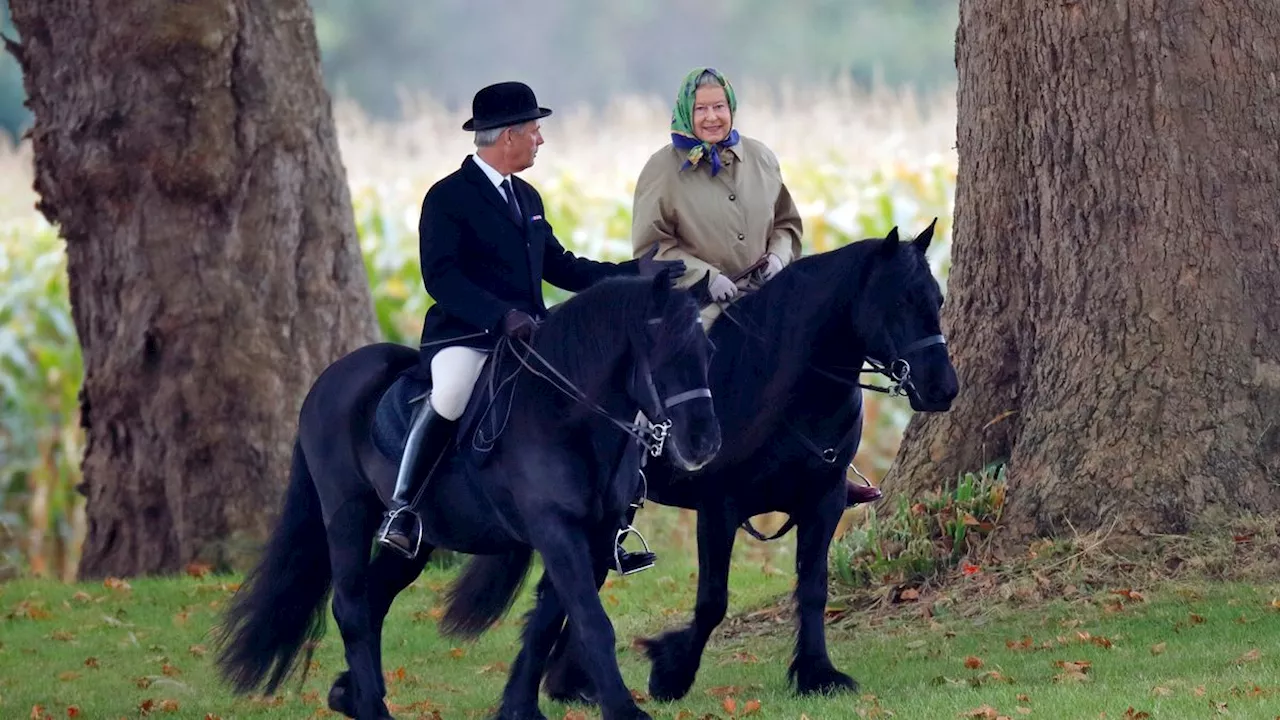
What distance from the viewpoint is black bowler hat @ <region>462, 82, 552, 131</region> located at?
7.20 meters

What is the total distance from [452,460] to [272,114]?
20.0 ft

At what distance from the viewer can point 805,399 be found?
25.1 feet

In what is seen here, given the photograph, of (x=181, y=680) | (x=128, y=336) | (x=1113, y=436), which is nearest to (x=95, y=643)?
(x=181, y=680)

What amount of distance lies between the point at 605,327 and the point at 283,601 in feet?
7.13

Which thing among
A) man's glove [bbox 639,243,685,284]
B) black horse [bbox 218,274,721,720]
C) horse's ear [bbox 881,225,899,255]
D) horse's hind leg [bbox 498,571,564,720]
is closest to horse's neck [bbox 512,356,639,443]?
black horse [bbox 218,274,721,720]

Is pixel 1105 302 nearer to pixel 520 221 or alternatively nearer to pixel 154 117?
pixel 520 221

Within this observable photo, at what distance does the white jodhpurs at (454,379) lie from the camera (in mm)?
7086

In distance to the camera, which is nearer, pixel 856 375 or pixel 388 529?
pixel 388 529

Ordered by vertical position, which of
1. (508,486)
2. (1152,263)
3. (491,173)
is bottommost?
(508,486)

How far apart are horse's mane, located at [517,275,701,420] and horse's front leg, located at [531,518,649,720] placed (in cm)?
53

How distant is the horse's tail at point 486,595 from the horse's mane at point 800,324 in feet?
4.25

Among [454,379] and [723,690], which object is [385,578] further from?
[723,690]

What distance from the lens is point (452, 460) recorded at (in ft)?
24.0

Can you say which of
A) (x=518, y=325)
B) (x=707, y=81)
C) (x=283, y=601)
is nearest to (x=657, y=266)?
(x=518, y=325)
